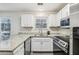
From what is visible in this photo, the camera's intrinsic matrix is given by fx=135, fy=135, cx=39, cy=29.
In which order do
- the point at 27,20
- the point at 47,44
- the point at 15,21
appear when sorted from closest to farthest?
the point at 47,44
the point at 27,20
the point at 15,21

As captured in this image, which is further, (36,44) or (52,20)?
(52,20)

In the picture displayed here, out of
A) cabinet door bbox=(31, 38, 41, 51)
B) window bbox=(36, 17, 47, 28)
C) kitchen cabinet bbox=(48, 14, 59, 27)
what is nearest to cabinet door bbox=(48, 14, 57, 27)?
kitchen cabinet bbox=(48, 14, 59, 27)

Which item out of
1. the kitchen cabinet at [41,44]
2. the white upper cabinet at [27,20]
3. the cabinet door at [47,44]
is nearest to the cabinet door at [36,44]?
the kitchen cabinet at [41,44]

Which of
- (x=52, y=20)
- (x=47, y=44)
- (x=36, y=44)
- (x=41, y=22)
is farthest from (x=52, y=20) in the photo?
(x=36, y=44)

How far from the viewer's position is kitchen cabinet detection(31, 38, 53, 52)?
573cm

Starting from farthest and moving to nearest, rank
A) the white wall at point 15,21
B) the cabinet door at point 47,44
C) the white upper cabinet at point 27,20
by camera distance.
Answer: the white wall at point 15,21
the white upper cabinet at point 27,20
the cabinet door at point 47,44

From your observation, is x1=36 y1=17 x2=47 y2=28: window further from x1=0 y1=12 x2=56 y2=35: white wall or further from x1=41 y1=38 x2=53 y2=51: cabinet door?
x1=41 y1=38 x2=53 y2=51: cabinet door

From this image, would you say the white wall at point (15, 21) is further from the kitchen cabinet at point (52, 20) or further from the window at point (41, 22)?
the kitchen cabinet at point (52, 20)

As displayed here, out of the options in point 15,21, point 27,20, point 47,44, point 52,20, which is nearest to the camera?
point 47,44

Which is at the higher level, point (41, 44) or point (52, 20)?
point (52, 20)

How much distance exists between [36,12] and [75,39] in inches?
214

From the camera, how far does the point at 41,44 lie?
5.80 metres

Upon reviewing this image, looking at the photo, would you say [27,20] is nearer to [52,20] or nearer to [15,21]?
[15,21]

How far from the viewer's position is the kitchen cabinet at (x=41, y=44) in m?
5.73
